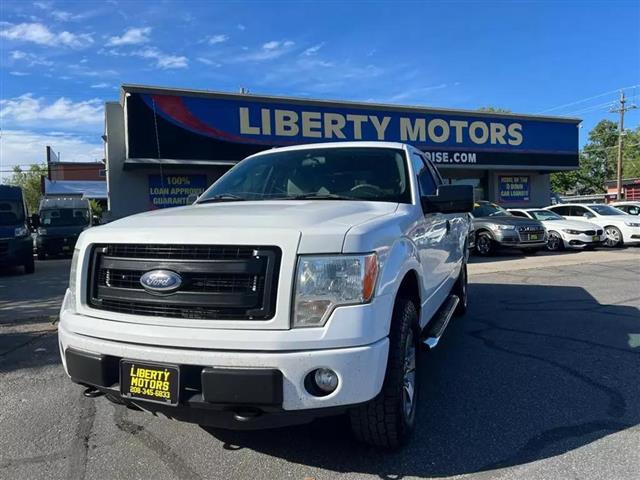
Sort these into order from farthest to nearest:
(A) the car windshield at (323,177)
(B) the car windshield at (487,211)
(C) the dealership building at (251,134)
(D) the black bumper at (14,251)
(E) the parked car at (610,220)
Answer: (E) the parked car at (610,220), (B) the car windshield at (487,211), (C) the dealership building at (251,134), (D) the black bumper at (14,251), (A) the car windshield at (323,177)

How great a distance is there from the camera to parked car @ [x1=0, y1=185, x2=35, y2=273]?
12000 mm

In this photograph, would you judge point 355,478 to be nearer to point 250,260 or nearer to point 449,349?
point 250,260

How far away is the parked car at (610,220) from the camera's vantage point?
16797 millimetres

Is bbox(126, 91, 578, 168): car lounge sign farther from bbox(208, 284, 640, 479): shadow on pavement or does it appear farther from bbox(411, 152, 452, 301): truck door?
bbox(208, 284, 640, 479): shadow on pavement

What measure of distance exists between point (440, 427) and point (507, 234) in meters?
11.7

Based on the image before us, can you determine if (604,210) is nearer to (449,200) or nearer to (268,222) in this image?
(449,200)

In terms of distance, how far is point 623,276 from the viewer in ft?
33.1

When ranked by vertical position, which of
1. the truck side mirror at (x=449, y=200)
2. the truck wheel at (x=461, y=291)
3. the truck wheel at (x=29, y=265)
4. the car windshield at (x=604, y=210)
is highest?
the truck side mirror at (x=449, y=200)

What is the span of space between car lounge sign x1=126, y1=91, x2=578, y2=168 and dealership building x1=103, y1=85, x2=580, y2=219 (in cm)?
3

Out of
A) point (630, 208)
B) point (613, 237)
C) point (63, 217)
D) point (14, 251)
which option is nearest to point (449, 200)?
point (14, 251)

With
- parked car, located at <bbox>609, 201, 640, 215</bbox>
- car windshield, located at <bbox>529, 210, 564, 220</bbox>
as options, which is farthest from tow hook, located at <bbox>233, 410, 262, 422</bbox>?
parked car, located at <bbox>609, 201, 640, 215</bbox>

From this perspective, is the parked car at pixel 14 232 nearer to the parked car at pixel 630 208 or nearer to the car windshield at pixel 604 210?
the car windshield at pixel 604 210

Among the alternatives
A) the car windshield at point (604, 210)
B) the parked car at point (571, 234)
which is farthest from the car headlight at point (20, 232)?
the car windshield at point (604, 210)

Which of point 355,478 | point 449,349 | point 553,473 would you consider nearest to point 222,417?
point 355,478
